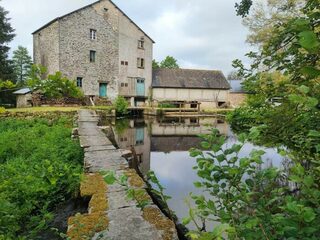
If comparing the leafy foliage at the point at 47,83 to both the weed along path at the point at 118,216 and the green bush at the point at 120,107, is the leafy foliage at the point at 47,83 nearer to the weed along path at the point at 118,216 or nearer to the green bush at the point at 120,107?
the weed along path at the point at 118,216

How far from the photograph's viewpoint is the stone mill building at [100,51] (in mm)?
28203

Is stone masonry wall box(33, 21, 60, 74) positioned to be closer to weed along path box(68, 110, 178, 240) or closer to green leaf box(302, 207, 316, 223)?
weed along path box(68, 110, 178, 240)

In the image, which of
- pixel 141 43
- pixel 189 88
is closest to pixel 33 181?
pixel 141 43

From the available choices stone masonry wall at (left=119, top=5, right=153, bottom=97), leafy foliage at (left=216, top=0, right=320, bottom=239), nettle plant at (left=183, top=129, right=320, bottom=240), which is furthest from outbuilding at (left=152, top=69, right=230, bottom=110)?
nettle plant at (left=183, top=129, right=320, bottom=240)

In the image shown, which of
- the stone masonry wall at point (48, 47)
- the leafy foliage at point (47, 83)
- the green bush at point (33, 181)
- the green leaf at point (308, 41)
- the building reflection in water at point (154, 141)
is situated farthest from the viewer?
the stone masonry wall at point (48, 47)

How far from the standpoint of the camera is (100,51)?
3022cm

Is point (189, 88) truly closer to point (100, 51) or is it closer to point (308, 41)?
point (100, 51)

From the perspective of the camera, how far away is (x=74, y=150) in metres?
6.54

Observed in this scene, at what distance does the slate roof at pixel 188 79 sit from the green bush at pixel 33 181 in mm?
26076

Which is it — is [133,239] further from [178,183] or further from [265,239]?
[178,183]

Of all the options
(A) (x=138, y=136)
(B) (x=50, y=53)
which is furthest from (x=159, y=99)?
(A) (x=138, y=136)

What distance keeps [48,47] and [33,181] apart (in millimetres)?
27710

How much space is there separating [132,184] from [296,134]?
2.00 metres

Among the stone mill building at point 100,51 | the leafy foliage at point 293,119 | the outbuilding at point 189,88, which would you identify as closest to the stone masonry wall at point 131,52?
the stone mill building at point 100,51
